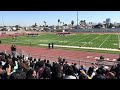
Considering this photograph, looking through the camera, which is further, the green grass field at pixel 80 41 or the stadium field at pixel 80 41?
the green grass field at pixel 80 41

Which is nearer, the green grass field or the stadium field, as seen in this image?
the stadium field
